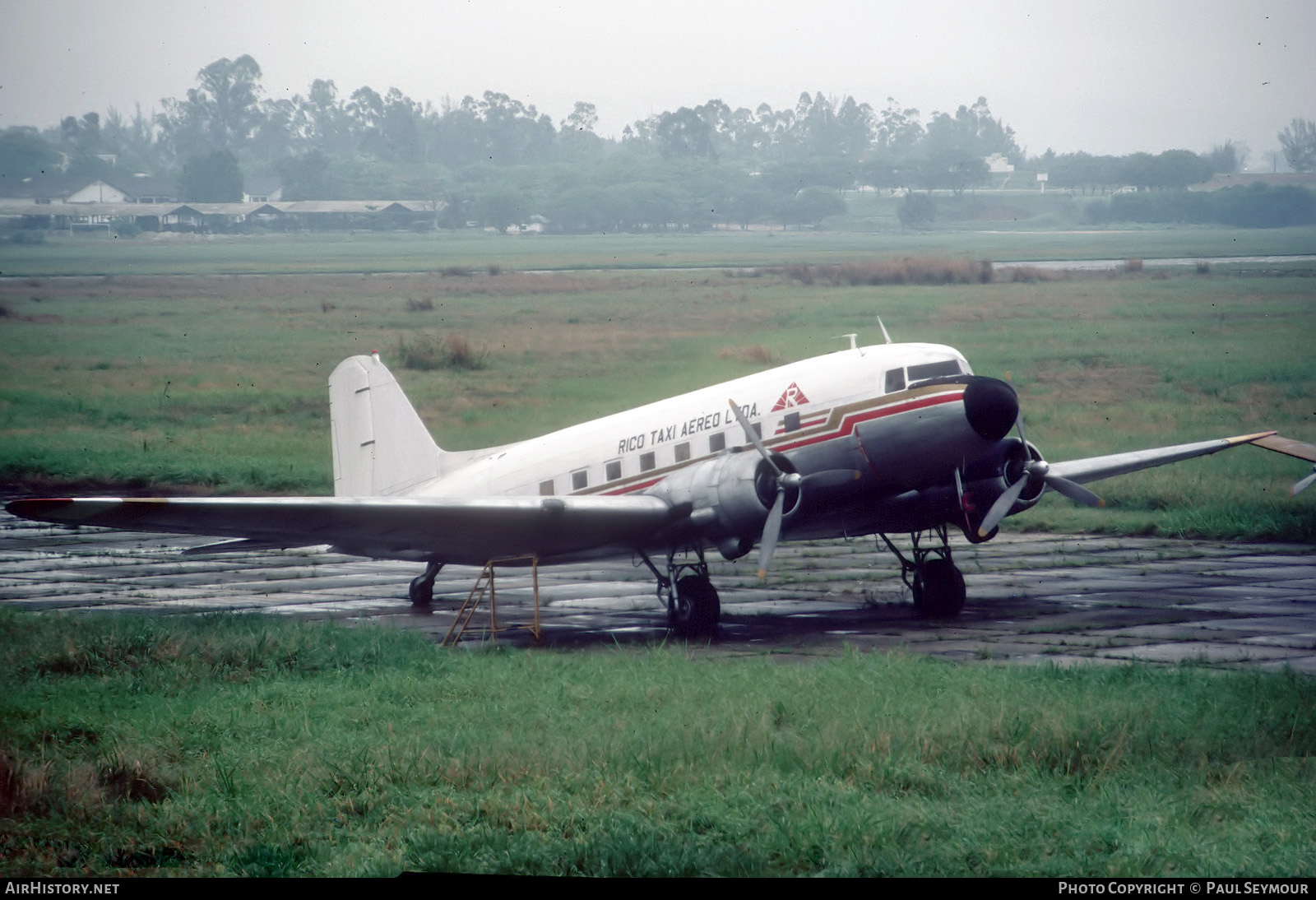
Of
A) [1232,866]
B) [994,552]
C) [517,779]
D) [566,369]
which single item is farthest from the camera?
[566,369]

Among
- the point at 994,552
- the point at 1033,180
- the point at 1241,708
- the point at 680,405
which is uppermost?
the point at 1033,180

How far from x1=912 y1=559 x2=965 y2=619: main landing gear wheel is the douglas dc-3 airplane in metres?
0.02

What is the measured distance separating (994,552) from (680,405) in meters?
8.37

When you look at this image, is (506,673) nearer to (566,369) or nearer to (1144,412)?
(1144,412)

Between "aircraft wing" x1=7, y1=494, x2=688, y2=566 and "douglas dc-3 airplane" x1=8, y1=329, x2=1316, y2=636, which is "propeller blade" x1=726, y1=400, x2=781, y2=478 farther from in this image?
"aircraft wing" x1=7, y1=494, x2=688, y2=566

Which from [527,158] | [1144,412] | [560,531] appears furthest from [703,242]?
[560,531]

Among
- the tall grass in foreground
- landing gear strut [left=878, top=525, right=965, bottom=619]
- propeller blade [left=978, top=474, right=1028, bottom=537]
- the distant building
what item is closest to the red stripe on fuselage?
propeller blade [left=978, top=474, right=1028, bottom=537]

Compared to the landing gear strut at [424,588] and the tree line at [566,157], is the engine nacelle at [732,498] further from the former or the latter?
the tree line at [566,157]

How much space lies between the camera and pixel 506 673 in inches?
552

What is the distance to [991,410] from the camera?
54.0ft

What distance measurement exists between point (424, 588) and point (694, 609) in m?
4.91

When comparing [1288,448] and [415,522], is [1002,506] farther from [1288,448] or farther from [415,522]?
[415,522]

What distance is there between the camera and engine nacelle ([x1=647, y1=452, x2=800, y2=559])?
16750mm

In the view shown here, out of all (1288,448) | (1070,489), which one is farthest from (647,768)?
(1288,448)
